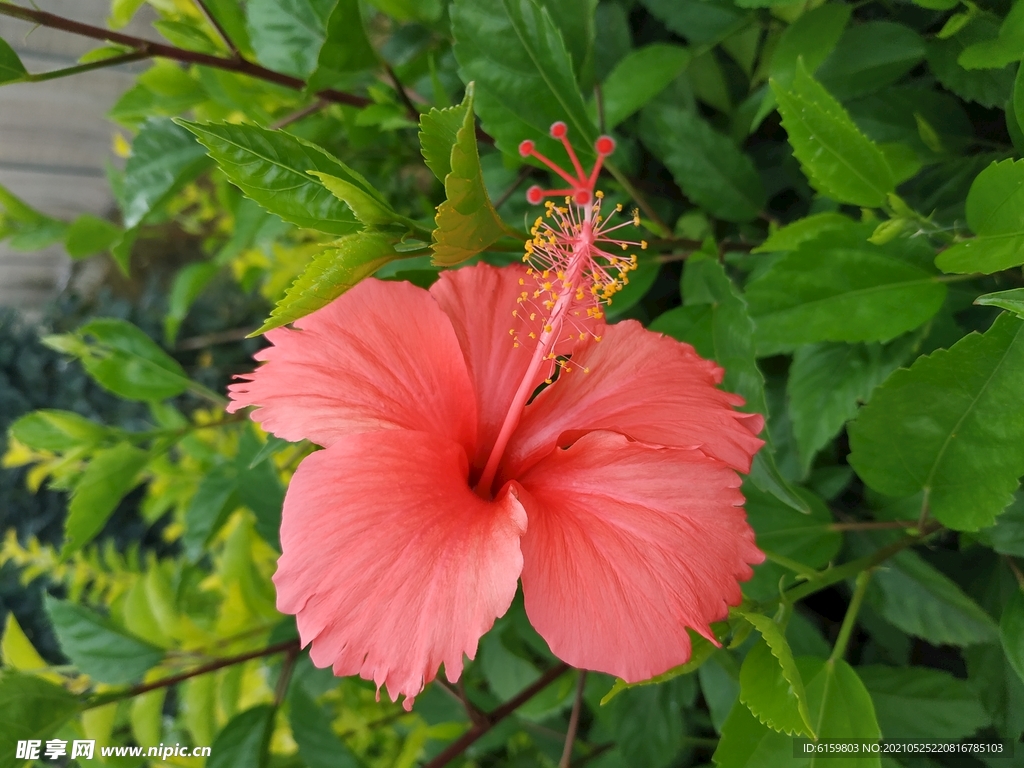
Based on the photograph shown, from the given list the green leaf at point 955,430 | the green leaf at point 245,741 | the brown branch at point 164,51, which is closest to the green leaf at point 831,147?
the green leaf at point 955,430

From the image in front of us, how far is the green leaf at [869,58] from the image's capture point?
57 cm

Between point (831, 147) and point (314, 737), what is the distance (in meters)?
0.70

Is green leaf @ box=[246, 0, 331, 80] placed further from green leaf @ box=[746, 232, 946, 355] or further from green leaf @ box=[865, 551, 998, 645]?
green leaf @ box=[865, 551, 998, 645]

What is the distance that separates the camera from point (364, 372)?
438 millimetres

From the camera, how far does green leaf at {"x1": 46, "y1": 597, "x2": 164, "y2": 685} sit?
69 cm

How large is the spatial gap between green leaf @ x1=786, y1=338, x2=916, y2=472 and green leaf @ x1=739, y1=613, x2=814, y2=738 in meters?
Answer: 0.18

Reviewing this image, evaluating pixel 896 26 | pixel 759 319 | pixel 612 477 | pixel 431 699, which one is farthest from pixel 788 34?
pixel 431 699

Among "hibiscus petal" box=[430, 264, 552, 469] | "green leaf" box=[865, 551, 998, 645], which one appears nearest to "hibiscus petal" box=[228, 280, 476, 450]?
"hibiscus petal" box=[430, 264, 552, 469]

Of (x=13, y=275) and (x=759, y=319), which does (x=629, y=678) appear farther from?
(x=13, y=275)

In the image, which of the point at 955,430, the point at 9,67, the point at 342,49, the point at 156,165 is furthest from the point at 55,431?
the point at 955,430

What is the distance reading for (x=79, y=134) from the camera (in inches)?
69.0

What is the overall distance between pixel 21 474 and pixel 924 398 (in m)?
2.28

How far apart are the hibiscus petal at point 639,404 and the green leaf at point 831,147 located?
0.57 ft

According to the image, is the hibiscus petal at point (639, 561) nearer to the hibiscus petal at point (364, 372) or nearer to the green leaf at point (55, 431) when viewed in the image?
the hibiscus petal at point (364, 372)
